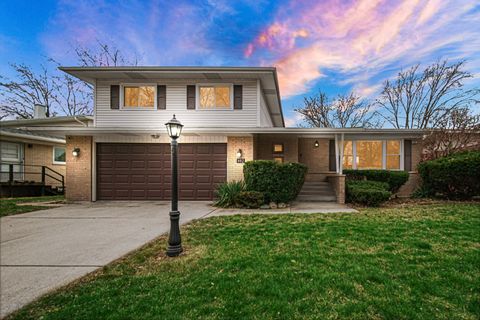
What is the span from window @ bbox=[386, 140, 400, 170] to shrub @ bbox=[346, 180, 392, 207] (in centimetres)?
242

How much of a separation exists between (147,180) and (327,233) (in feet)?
26.5

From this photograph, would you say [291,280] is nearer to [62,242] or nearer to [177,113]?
[62,242]

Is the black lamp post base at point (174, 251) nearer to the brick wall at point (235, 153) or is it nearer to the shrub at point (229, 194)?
the shrub at point (229, 194)

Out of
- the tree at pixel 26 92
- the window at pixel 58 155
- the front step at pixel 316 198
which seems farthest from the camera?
the tree at pixel 26 92

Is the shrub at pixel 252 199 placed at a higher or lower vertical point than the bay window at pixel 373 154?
lower

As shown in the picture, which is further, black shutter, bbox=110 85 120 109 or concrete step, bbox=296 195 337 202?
black shutter, bbox=110 85 120 109

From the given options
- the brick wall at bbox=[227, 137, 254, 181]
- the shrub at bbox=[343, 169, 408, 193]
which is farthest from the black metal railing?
the shrub at bbox=[343, 169, 408, 193]

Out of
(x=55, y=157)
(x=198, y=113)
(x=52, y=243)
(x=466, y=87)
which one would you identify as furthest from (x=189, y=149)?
(x=466, y=87)

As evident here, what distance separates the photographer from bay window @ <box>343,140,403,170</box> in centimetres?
1189

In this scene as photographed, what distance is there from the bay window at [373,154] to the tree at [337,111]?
42.6 ft

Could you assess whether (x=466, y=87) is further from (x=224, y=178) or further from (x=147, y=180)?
(x=147, y=180)

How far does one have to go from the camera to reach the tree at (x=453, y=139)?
1087 cm

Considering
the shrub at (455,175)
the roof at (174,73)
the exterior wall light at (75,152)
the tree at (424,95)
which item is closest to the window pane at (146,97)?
the roof at (174,73)

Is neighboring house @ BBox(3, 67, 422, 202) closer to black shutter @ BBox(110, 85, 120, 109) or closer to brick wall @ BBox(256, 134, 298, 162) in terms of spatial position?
black shutter @ BBox(110, 85, 120, 109)
